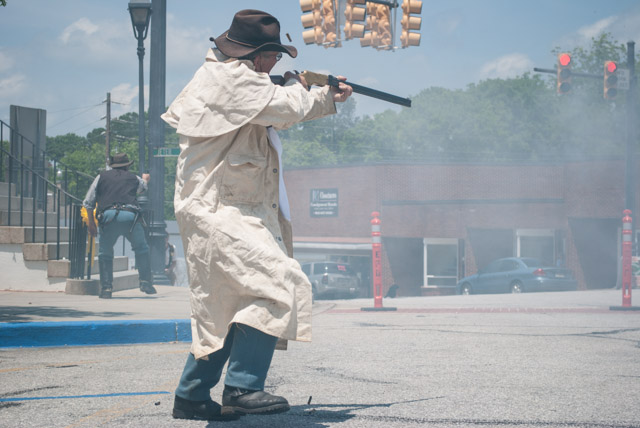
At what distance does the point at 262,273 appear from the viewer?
2.90 metres

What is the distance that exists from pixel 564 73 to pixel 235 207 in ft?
49.8

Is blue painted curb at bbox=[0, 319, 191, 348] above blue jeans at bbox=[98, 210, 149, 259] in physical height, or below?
below

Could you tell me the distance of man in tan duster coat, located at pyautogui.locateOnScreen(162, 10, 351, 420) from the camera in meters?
2.91

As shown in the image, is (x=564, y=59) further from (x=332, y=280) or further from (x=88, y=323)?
(x=332, y=280)

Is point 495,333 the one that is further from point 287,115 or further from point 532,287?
point 532,287

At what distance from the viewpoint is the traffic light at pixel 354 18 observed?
1415 centimetres

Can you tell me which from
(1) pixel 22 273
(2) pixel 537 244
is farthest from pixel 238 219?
(2) pixel 537 244

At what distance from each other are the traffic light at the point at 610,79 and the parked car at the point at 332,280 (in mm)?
15351

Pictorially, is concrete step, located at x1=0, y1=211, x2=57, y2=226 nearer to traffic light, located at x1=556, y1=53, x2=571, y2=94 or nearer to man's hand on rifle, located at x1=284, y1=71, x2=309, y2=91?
man's hand on rifle, located at x1=284, y1=71, x2=309, y2=91

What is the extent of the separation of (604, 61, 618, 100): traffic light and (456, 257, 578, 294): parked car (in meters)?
7.64

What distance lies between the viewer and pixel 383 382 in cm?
416

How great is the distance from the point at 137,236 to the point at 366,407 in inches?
236

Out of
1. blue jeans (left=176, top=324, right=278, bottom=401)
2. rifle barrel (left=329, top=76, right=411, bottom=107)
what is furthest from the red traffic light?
blue jeans (left=176, top=324, right=278, bottom=401)

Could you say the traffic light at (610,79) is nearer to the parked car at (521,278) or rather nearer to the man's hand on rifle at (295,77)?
the parked car at (521,278)
